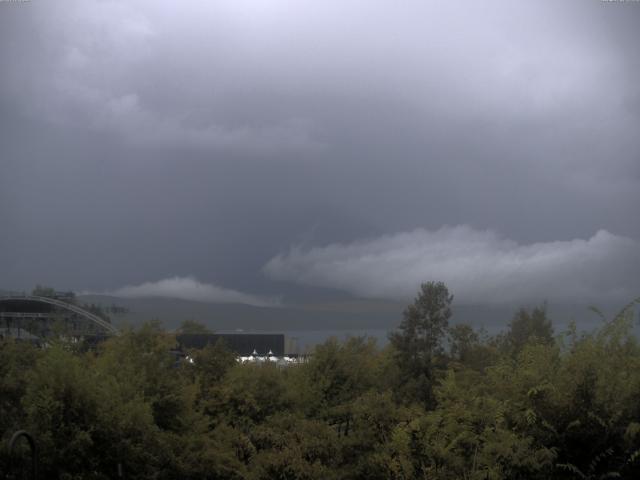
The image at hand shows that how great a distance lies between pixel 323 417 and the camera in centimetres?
2622

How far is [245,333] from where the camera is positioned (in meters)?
96.4

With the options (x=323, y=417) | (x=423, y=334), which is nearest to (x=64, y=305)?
(x=423, y=334)

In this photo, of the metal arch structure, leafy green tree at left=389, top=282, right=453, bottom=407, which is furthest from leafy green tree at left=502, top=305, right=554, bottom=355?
the metal arch structure

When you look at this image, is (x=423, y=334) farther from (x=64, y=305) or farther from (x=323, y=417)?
(x=64, y=305)

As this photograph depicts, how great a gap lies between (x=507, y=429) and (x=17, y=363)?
599 inches

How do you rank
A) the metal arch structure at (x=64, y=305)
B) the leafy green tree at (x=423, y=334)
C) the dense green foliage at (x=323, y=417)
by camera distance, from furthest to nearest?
1. the metal arch structure at (x=64, y=305)
2. the leafy green tree at (x=423, y=334)
3. the dense green foliage at (x=323, y=417)

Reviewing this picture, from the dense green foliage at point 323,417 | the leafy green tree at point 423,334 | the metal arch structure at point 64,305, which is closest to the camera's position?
the dense green foliage at point 323,417

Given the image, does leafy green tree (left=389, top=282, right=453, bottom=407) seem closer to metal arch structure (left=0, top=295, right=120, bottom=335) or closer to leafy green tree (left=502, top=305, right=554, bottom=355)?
leafy green tree (left=502, top=305, right=554, bottom=355)

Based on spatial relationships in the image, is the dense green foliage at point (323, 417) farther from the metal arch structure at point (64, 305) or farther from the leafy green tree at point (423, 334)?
the metal arch structure at point (64, 305)

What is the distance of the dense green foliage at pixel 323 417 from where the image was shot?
14805 mm

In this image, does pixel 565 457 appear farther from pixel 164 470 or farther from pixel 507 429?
pixel 164 470

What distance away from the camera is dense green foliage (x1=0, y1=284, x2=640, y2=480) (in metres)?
14.8

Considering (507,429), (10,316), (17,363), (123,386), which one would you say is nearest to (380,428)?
(507,429)

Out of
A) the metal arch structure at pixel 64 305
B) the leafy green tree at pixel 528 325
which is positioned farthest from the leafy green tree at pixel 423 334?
the metal arch structure at pixel 64 305
